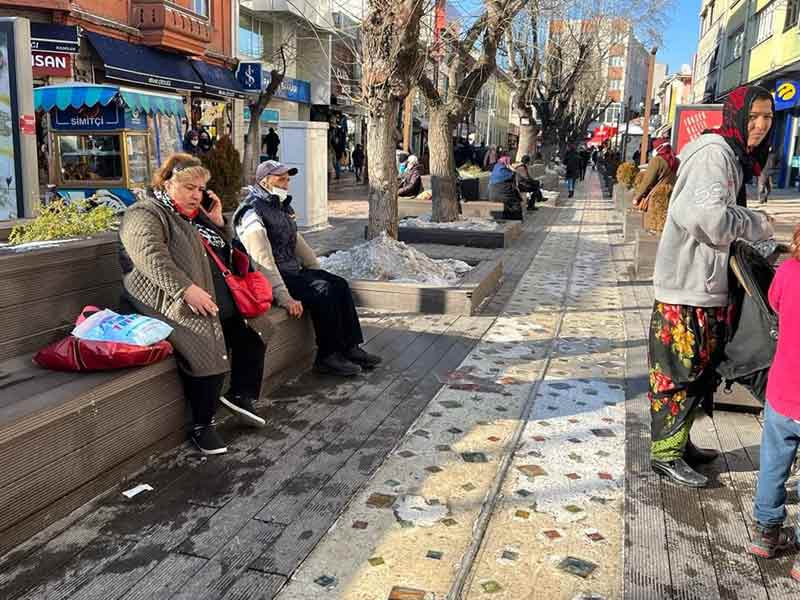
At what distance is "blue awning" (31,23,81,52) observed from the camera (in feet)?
52.1

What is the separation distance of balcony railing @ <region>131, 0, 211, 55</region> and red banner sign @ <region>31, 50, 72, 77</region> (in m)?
3.40

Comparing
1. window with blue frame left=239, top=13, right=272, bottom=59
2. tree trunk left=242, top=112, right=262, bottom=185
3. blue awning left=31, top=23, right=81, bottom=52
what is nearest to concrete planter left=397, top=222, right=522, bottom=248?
blue awning left=31, top=23, right=81, bottom=52

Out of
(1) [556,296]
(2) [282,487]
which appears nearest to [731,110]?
(2) [282,487]

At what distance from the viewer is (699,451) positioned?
3861 millimetres

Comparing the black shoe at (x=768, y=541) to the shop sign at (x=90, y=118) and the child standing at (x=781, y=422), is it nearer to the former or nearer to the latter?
the child standing at (x=781, y=422)

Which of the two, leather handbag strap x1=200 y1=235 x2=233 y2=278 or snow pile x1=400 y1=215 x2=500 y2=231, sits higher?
leather handbag strap x1=200 y1=235 x2=233 y2=278

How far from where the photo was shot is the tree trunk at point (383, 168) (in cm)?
816

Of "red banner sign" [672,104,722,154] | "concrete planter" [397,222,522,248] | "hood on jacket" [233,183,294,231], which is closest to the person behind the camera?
"hood on jacket" [233,183,294,231]

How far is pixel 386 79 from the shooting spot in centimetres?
787

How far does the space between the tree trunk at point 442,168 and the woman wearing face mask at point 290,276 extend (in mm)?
7782

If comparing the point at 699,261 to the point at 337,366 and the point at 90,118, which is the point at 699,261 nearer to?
the point at 337,366

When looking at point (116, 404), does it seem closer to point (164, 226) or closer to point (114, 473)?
point (114, 473)

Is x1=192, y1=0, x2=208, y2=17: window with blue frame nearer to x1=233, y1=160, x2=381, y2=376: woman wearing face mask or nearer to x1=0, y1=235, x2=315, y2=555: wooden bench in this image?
x1=233, y1=160, x2=381, y2=376: woman wearing face mask

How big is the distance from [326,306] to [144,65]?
16.1 metres
